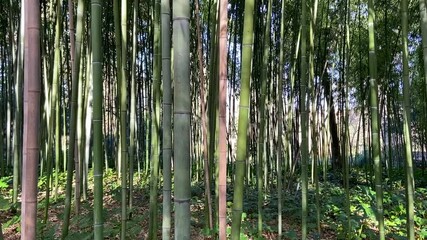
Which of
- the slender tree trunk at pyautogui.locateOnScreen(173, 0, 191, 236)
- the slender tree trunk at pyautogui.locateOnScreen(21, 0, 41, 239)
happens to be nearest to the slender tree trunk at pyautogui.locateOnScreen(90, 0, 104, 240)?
the slender tree trunk at pyautogui.locateOnScreen(21, 0, 41, 239)

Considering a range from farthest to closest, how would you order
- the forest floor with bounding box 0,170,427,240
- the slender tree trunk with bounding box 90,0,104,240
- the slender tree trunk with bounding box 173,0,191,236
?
the forest floor with bounding box 0,170,427,240 < the slender tree trunk with bounding box 90,0,104,240 < the slender tree trunk with bounding box 173,0,191,236

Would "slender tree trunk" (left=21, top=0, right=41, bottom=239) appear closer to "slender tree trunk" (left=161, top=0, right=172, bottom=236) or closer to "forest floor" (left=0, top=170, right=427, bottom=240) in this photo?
"slender tree trunk" (left=161, top=0, right=172, bottom=236)

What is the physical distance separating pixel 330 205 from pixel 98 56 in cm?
312

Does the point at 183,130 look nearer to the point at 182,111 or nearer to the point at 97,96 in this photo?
the point at 182,111

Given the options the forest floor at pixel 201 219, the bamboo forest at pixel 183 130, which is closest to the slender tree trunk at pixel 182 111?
the bamboo forest at pixel 183 130

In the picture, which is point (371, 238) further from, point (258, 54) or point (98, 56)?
point (98, 56)

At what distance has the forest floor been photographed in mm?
2557

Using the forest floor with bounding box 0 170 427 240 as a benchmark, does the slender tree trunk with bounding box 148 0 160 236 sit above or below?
above

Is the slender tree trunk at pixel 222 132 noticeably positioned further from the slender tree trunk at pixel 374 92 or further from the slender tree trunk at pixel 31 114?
the slender tree trunk at pixel 374 92

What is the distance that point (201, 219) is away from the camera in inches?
117

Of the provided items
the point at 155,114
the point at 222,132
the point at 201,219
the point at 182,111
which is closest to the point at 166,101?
the point at 222,132

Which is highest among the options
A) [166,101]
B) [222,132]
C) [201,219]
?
[166,101]

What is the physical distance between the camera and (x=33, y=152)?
0.99 metres

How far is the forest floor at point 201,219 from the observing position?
256cm
